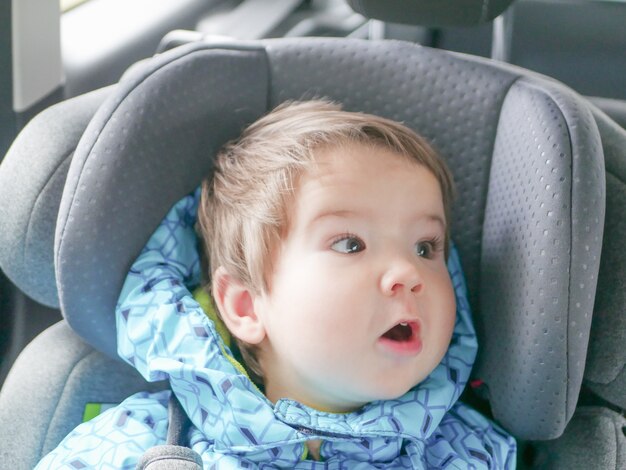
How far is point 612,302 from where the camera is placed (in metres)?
1.08

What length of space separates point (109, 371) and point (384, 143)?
526mm

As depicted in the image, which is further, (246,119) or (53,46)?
(53,46)

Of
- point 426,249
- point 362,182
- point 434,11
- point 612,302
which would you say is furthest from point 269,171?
point 612,302

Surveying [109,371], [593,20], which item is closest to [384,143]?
[109,371]

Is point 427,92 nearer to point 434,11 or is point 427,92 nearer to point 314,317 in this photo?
point 434,11

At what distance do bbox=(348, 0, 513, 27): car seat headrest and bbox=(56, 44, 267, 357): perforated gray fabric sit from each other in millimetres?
197

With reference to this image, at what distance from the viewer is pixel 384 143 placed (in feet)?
3.70

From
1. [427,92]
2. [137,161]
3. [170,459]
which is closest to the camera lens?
[170,459]

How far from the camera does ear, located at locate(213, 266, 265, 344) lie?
1146 mm

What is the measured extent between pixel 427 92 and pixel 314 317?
0.39 meters

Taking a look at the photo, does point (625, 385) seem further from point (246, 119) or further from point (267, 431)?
point (246, 119)

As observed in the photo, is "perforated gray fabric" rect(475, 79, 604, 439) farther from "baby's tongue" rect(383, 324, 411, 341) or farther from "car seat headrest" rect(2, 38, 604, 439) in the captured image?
"baby's tongue" rect(383, 324, 411, 341)

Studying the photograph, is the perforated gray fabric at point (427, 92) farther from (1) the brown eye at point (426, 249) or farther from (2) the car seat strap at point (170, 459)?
(2) the car seat strap at point (170, 459)

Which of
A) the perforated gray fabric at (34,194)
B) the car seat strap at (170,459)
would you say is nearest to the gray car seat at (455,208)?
the perforated gray fabric at (34,194)
